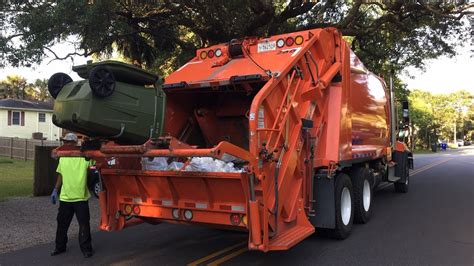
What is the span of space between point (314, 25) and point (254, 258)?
10474 mm

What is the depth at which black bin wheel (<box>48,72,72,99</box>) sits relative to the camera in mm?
6328

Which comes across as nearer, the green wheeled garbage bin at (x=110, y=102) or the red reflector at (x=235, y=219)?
the red reflector at (x=235, y=219)

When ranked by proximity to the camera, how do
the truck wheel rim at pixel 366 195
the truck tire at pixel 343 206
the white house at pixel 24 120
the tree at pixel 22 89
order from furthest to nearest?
1. the tree at pixel 22 89
2. the white house at pixel 24 120
3. the truck wheel rim at pixel 366 195
4. the truck tire at pixel 343 206

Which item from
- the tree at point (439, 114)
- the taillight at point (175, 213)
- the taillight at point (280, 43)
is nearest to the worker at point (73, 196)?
the taillight at point (175, 213)

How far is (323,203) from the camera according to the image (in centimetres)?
698

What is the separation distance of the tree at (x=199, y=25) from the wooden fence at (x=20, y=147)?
12375 millimetres

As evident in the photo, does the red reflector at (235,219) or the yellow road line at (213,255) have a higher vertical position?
the red reflector at (235,219)

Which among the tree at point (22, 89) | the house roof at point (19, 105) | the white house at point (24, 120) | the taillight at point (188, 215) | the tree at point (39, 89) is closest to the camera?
the taillight at point (188, 215)

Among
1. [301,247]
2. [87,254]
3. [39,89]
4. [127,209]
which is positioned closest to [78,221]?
[87,254]

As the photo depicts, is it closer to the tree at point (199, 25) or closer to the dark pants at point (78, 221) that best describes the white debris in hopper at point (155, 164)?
the dark pants at point (78, 221)

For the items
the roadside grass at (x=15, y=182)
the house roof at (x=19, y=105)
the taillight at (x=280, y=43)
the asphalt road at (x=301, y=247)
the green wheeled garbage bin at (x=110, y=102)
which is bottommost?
the asphalt road at (x=301, y=247)

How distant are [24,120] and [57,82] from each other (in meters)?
37.3

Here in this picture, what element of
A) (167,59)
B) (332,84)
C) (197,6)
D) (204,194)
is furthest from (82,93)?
(167,59)

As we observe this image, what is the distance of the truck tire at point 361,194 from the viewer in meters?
8.52
